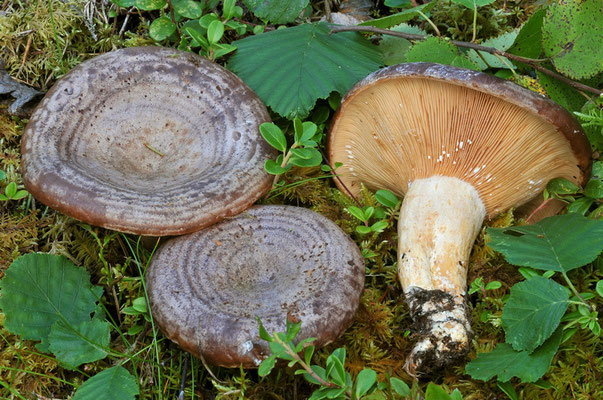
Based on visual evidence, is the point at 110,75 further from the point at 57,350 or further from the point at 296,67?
the point at 57,350

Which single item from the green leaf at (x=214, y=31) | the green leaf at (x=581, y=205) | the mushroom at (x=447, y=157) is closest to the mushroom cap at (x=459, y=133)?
the mushroom at (x=447, y=157)

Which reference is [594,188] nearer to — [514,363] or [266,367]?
[514,363]

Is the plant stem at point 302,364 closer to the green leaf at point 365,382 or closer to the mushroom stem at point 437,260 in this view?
the green leaf at point 365,382

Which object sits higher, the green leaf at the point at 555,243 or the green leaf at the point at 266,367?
the green leaf at the point at 555,243

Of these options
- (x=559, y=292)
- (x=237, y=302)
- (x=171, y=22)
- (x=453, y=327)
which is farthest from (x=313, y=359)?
(x=171, y=22)

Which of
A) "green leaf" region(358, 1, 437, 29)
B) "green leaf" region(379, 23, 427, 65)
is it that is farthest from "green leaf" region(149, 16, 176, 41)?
"green leaf" region(379, 23, 427, 65)

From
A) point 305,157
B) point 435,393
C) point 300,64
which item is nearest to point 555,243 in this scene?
point 435,393
